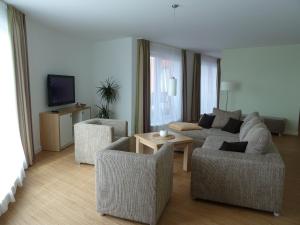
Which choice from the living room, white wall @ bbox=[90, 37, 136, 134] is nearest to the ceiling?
the living room

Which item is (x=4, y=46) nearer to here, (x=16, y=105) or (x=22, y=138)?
(x=16, y=105)

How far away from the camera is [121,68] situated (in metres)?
5.68

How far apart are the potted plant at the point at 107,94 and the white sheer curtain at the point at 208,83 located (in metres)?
3.89

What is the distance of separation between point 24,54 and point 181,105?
4.93 metres

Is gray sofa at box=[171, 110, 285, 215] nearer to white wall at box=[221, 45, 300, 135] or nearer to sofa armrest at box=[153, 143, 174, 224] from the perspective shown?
sofa armrest at box=[153, 143, 174, 224]

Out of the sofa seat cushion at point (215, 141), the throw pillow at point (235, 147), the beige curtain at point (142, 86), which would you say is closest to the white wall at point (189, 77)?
the beige curtain at point (142, 86)

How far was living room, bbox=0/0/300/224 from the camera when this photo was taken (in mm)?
2310

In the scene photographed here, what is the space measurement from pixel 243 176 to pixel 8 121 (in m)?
3.20

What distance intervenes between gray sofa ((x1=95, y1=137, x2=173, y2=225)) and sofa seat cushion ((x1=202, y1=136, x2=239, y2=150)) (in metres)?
1.32

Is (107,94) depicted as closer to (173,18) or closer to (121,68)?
(121,68)

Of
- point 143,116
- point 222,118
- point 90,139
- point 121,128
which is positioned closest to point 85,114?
point 143,116

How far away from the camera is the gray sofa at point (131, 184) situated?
6.78 feet

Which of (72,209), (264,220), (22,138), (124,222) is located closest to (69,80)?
(22,138)

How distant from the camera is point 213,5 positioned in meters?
3.10
